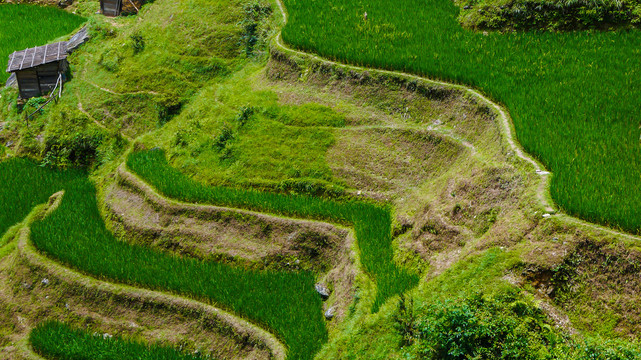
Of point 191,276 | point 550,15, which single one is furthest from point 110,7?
point 550,15

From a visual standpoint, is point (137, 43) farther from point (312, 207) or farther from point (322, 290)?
point (322, 290)

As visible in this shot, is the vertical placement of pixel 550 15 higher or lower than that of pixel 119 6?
higher

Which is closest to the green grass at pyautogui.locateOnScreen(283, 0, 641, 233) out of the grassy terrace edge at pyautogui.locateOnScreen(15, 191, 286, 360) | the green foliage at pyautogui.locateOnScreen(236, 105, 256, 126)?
the green foliage at pyautogui.locateOnScreen(236, 105, 256, 126)

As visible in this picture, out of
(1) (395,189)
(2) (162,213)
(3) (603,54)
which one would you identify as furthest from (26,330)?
(3) (603,54)

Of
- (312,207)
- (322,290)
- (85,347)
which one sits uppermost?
(312,207)

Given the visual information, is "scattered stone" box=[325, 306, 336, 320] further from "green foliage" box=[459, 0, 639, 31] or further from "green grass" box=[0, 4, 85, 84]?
"green grass" box=[0, 4, 85, 84]

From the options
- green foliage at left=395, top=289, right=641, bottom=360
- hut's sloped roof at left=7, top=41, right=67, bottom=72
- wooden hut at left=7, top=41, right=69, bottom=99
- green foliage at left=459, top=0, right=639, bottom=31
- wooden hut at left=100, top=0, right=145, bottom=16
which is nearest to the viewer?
green foliage at left=395, top=289, right=641, bottom=360

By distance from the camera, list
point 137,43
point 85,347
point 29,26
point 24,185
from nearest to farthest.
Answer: point 85,347 → point 24,185 → point 137,43 → point 29,26
